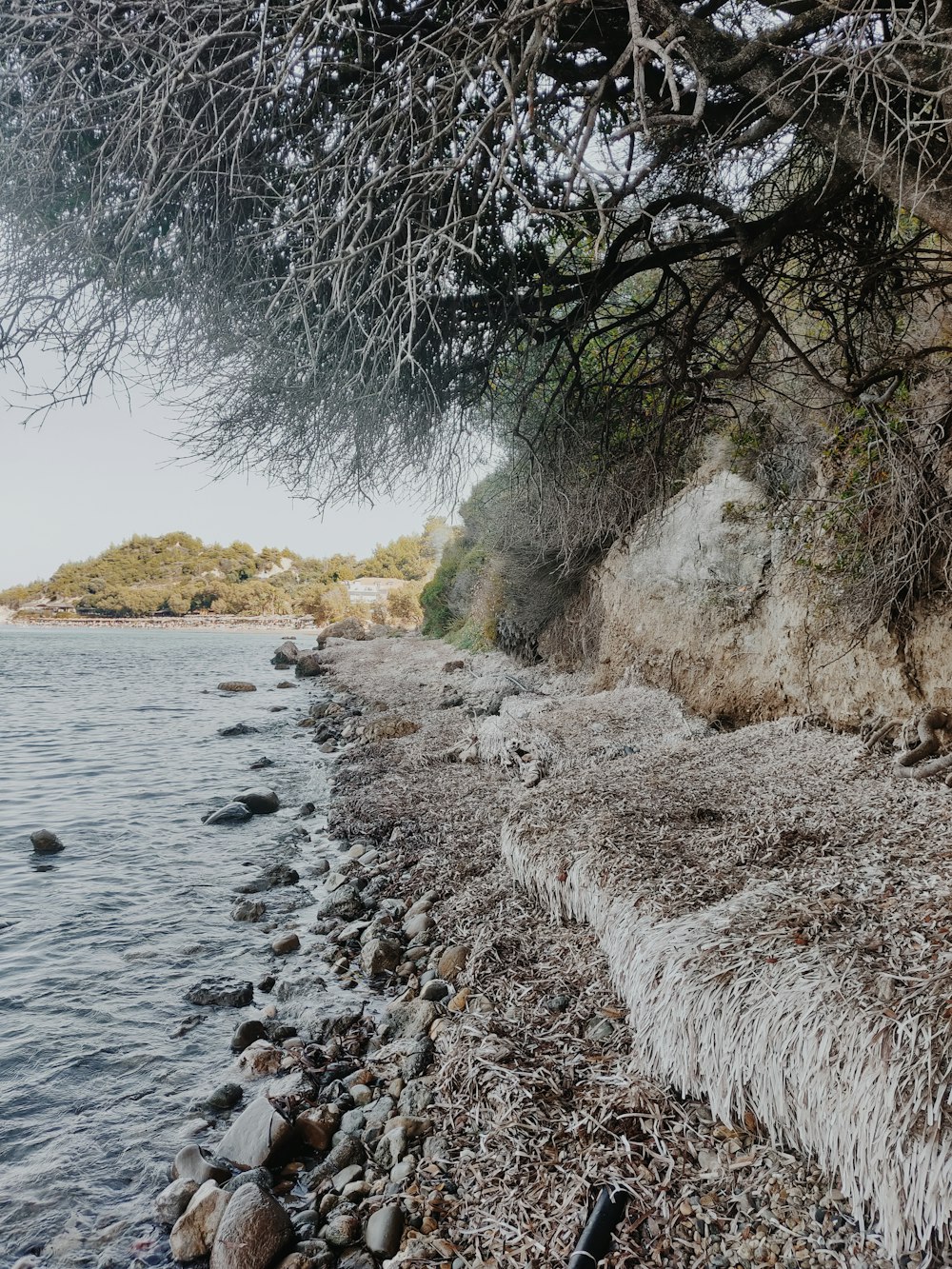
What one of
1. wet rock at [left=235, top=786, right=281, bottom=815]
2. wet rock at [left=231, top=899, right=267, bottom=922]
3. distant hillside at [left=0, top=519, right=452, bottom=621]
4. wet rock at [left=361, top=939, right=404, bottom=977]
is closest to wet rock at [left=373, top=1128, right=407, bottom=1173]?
wet rock at [left=361, top=939, right=404, bottom=977]

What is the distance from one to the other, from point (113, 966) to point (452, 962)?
7.83ft

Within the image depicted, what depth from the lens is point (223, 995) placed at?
391 cm

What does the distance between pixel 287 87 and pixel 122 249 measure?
1.14 meters

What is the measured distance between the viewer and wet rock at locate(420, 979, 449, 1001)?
3498 millimetres

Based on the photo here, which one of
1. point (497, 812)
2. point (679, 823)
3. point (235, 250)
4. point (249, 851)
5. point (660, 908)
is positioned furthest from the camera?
point (249, 851)

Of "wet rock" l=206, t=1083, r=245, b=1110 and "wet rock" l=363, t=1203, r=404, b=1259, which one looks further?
"wet rock" l=206, t=1083, r=245, b=1110

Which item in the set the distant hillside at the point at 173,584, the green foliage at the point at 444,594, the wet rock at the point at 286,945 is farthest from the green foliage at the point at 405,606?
the wet rock at the point at 286,945

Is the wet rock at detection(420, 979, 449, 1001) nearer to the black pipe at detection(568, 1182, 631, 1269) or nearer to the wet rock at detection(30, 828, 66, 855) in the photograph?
the black pipe at detection(568, 1182, 631, 1269)

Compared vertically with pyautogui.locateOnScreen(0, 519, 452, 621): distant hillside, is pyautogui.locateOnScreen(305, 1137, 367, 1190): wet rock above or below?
below

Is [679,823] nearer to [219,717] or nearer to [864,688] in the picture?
[864,688]

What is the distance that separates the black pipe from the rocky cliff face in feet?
14.1

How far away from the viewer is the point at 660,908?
3.03 m

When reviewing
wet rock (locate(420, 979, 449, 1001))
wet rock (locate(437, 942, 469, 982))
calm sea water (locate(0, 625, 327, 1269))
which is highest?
wet rock (locate(437, 942, 469, 982))

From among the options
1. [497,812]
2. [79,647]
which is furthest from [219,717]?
[79,647]
